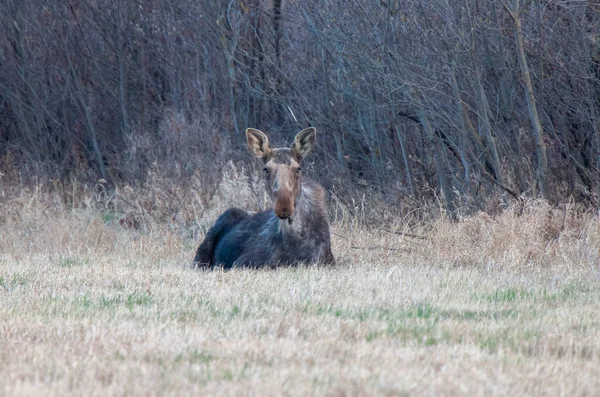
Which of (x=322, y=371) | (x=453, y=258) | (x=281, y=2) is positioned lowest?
(x=453, y=258)

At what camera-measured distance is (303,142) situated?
1112 cm

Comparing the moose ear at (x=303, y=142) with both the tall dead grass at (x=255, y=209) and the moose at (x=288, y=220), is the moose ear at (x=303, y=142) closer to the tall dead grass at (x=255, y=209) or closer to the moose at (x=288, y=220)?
the moose at (x=288, y=220)

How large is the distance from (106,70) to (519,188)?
47.7 ft

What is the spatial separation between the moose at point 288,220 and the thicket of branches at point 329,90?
106 inches

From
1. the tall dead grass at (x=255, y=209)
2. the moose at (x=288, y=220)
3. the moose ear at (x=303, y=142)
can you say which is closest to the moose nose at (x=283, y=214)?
the moose at (x=288, y=220)

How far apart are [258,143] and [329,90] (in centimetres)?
631

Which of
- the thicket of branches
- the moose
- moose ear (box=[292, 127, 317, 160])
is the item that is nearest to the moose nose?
the moose

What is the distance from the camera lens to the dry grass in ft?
16.8

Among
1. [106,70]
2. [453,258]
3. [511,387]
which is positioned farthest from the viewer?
[106,70]

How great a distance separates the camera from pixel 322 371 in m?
5.27

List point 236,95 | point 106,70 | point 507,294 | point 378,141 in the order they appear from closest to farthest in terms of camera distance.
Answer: point 507,294, point 378,141, point 236,95, point 106,70

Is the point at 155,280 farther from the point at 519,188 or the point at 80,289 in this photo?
the point at 519,188

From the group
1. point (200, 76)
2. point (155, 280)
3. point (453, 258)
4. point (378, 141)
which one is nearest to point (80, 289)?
point (155, 280)

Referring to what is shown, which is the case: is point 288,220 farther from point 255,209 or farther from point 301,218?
point 255,209
